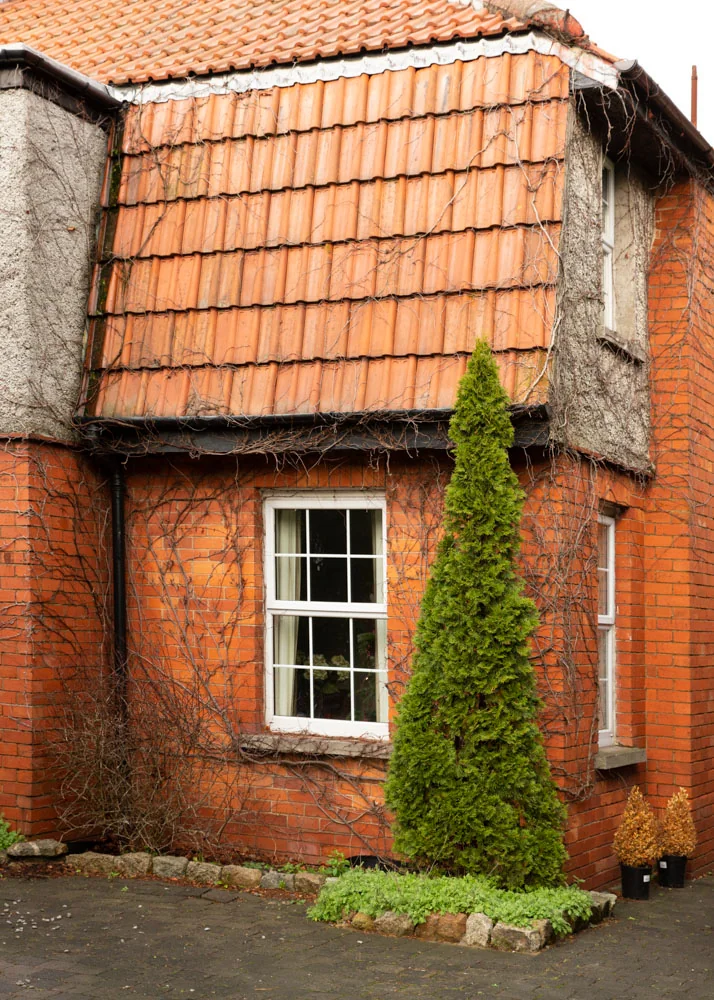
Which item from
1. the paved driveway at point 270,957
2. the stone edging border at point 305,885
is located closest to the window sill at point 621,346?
the stone edging border at point 305,885

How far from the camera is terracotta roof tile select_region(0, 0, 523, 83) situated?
9539 millimetres

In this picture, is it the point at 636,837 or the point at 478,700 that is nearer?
the point at 478,700

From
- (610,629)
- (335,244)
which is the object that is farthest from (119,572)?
(610,629)

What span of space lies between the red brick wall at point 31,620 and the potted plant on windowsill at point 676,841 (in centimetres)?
473

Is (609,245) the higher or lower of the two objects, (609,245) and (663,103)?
the lower

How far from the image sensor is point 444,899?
730cm

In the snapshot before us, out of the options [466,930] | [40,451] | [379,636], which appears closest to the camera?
[466,930]

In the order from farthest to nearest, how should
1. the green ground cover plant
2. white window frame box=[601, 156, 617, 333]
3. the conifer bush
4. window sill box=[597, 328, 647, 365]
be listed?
white window frame box=[601, 156, 617, 333]
window sill box=[597, 328, 647, 365]
the conifer bush
the green ground cover plant

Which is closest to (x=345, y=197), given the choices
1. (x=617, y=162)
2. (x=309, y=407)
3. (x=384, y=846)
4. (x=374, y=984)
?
(x=309, y=407)

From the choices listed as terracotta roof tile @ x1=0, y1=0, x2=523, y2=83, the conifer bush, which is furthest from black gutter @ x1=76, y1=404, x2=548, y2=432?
terracotta roof tile @ x1=0, y1=0, x2=523, y2=83

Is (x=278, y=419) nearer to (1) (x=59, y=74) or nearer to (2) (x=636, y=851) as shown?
(1) (x=59, y=74)

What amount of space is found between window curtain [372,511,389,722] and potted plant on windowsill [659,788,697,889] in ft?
8.02

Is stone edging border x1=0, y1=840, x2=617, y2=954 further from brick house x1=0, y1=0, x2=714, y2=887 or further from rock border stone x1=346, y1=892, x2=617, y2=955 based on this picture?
brick house x1=0, y1=0, x2=714, y2=887

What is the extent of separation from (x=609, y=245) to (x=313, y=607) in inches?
152
